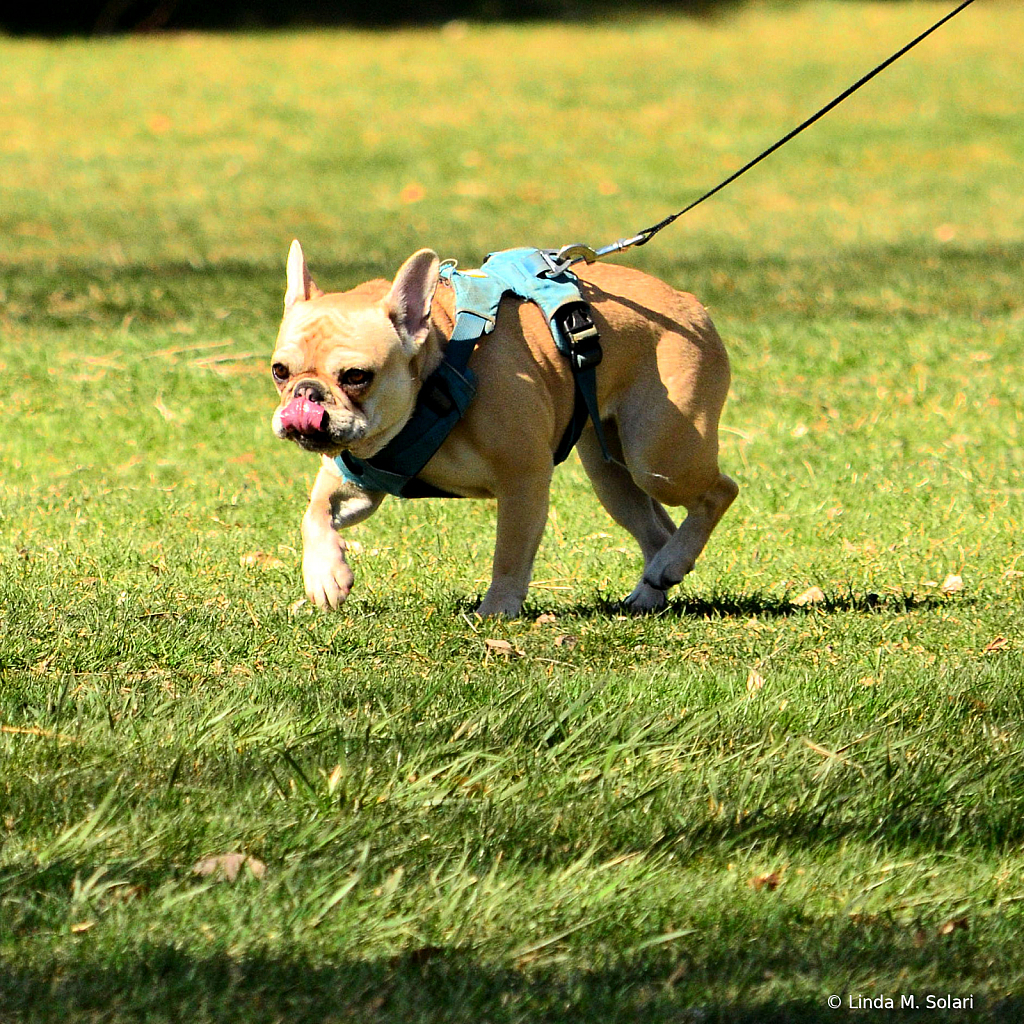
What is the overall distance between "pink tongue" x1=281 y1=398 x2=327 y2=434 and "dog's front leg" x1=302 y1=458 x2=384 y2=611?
0.82 m

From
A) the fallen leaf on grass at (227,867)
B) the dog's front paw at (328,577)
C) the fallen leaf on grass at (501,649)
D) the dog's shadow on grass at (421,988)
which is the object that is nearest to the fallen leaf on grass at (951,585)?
the fallen leaf on grass at (501,649)

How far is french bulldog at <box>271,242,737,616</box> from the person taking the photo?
490 centimetres

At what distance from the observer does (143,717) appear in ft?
15.1

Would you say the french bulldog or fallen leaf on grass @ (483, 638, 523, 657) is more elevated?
the french bulldog

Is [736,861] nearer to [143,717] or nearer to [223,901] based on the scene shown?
[223,901]

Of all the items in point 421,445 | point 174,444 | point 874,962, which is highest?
point 421,445

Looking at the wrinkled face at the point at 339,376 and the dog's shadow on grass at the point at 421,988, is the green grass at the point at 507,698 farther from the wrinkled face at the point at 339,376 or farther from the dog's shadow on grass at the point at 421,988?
the wrinkled face at the point at 339,376

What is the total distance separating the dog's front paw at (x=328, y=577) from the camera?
542cm

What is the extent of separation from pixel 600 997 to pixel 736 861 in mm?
821

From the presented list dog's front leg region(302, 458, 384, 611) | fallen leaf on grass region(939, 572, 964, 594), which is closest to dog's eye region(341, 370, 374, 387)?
dog's front leg region(302, 458, 384, 611)

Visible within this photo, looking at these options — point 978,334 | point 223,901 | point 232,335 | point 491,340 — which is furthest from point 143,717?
point 978,334

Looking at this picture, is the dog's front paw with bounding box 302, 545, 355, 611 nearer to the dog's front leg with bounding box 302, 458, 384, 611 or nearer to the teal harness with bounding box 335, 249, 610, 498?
the dog's front leg with bounding box 302, 458, 384, 611

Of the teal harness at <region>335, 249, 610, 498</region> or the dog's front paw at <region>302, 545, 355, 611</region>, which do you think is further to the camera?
the dog's front paw at <region>302, 545, 355, 611</region>

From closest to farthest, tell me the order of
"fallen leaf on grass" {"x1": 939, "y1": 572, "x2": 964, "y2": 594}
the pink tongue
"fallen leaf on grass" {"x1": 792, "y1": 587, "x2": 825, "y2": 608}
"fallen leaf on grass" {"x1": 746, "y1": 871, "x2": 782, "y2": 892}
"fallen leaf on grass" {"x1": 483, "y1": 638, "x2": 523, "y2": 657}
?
"fallen leaf on grass" {"x1": 746, "y1": 871, "x2": 782, "y2": 892}
the pink tongue
"fallen leaf on grass" {"x1": 483, "y1": 638, "x2": 523, "y2": 657}
"fallen leaf on grass" {"x1": 792, "y1": 587, "x2": 825, "y2": 608}
"fallen leaf on grass" {"x1": 939, "y1": 572, "x2": 964, "y2": 594}
